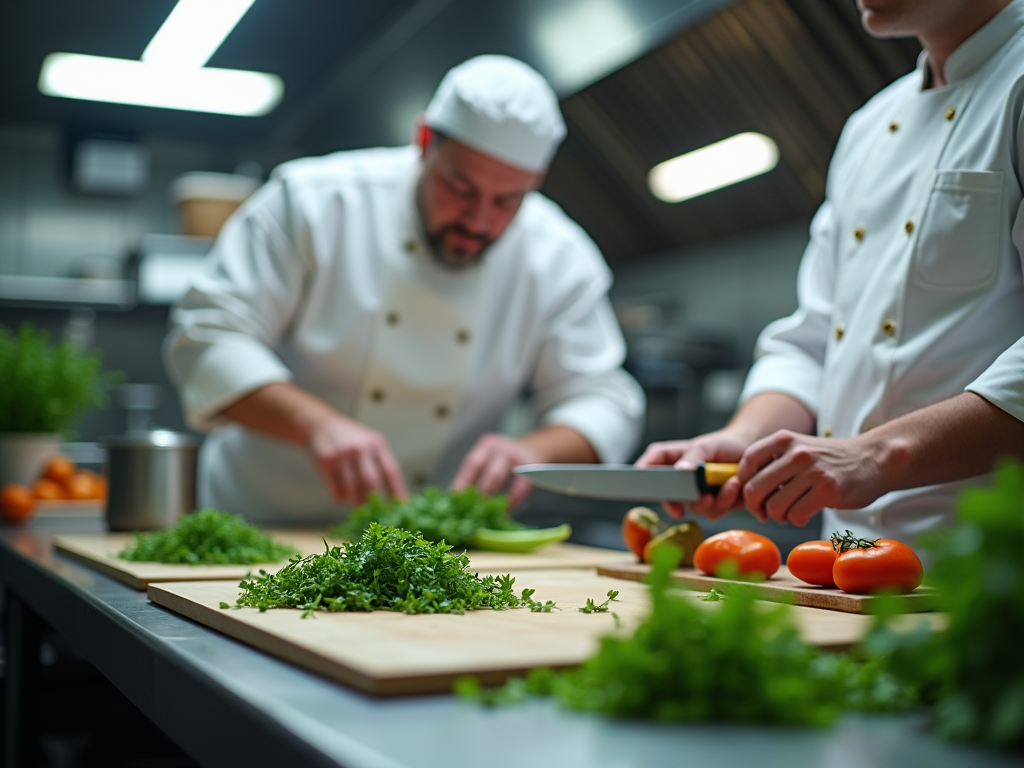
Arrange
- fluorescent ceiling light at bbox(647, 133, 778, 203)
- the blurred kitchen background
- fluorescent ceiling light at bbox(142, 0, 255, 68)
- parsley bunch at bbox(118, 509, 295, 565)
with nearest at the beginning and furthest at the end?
parsley bunch at bbox(118, 509, 295, 565) → the blurred kitchen background → fluorescent ceiling light at bbox(647, 133, 778, 203) → fluorescent ceiling light at bbox(142, 0, 255, 68)

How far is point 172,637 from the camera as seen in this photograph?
0.96 metres

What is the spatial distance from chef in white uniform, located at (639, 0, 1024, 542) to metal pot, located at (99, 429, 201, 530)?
97 centimetres

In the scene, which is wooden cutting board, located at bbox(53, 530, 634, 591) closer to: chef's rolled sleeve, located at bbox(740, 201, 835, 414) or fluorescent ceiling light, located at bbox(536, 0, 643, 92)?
chef's rolled sleeve, located at bbox(740, 201, 835, 414)

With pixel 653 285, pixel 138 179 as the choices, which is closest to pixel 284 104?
pixel 138 179

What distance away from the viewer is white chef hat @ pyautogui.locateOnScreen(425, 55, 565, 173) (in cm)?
210

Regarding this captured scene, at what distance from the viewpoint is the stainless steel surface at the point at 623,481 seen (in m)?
1.41

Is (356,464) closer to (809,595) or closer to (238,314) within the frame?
(238,314)

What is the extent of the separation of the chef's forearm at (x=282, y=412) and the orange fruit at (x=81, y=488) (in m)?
0.62

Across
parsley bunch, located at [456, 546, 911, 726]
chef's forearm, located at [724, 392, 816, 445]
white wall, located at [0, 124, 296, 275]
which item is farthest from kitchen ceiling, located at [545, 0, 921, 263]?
white wall, located at [0, 124, 296, 275]

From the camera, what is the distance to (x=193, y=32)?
3586 mm

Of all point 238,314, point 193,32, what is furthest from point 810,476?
point 193,32

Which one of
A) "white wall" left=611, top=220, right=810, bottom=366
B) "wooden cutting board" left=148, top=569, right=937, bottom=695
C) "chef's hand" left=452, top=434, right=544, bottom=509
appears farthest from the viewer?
"white wall" left=611, top=220, right=810, bottom=366

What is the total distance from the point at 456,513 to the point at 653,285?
2815 mm

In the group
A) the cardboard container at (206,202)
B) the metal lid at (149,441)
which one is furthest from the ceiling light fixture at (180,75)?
the metal lid at (149,441)
